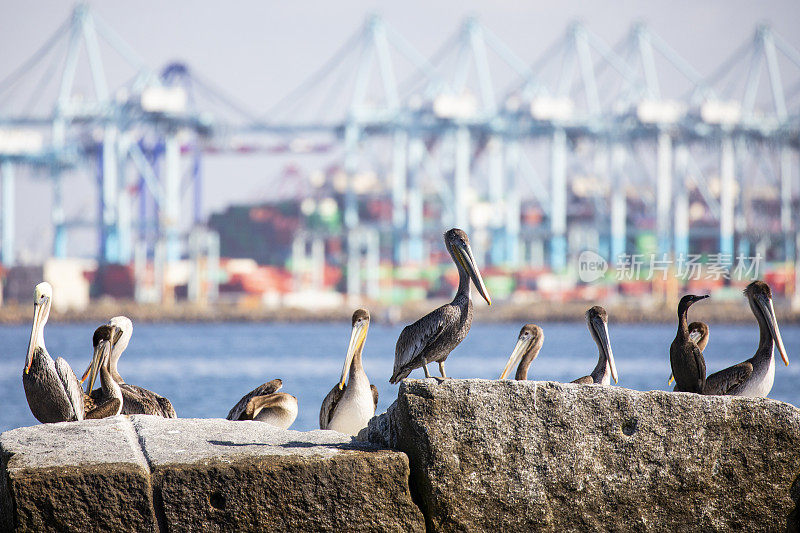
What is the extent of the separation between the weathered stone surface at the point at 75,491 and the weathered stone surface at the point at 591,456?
4.11 ft

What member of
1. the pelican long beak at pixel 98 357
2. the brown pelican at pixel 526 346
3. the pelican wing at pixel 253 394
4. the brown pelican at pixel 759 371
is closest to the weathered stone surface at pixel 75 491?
the pelican long beak at pixel 98 357

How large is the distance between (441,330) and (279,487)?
1360 millimetres

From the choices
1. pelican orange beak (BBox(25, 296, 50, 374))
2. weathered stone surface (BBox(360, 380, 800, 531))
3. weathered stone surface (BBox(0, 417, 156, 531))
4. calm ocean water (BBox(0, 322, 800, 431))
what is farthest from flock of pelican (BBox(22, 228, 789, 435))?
calm ocean water (BBox(0, 322, 800, 431))

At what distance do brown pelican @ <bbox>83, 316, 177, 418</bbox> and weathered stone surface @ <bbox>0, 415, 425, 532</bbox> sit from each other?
1.54 metres

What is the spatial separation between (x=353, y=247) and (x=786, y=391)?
53.3 m

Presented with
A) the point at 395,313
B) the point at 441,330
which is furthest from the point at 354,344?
the point at 395,313

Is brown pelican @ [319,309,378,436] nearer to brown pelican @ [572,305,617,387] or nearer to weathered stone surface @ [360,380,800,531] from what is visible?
brown pelican @ [572,305,617,387]

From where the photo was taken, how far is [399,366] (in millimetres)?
6223

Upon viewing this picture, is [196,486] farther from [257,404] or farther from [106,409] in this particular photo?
[257,404]

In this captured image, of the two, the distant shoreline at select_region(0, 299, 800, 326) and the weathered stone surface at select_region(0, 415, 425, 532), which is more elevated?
the weathered stone surface at select_region(0, 415, 425, 532)

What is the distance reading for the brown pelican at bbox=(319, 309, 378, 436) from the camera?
720 centimetres

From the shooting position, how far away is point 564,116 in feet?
243

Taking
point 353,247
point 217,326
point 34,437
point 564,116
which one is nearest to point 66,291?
point 217,326

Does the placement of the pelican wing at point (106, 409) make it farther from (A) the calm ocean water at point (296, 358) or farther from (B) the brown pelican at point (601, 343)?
(A) the calm ocean water at point (296, 358)
